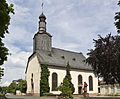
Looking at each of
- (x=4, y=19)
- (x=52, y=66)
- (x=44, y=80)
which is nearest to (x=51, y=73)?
(x=52, y=66)

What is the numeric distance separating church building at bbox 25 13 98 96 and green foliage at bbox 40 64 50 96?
1099mm

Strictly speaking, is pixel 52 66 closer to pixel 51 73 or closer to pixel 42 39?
pixel 51 73

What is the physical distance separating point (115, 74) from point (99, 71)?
2.41m

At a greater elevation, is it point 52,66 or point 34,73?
point 52,66

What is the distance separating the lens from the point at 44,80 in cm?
3316

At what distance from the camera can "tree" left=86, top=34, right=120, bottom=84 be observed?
19.3 meters

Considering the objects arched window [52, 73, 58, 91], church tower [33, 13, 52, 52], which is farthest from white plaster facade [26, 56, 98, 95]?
church tower [33, 13, 52, 52]

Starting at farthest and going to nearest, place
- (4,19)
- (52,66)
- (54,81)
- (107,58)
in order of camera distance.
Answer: (52,66) → (54,81) → (107,58) → (4,19)

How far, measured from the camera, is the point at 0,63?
32.4 feet

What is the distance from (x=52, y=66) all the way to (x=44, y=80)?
4.14 metres

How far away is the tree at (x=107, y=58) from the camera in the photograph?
63.5 feet

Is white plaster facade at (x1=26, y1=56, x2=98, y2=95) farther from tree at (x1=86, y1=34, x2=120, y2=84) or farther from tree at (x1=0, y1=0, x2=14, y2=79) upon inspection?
tree at (x1=0, y1=0, x2=14, y2=79)

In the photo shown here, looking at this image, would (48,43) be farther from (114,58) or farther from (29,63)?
(114,58)

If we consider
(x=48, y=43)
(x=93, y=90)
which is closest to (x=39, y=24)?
(x=48, y=43)
